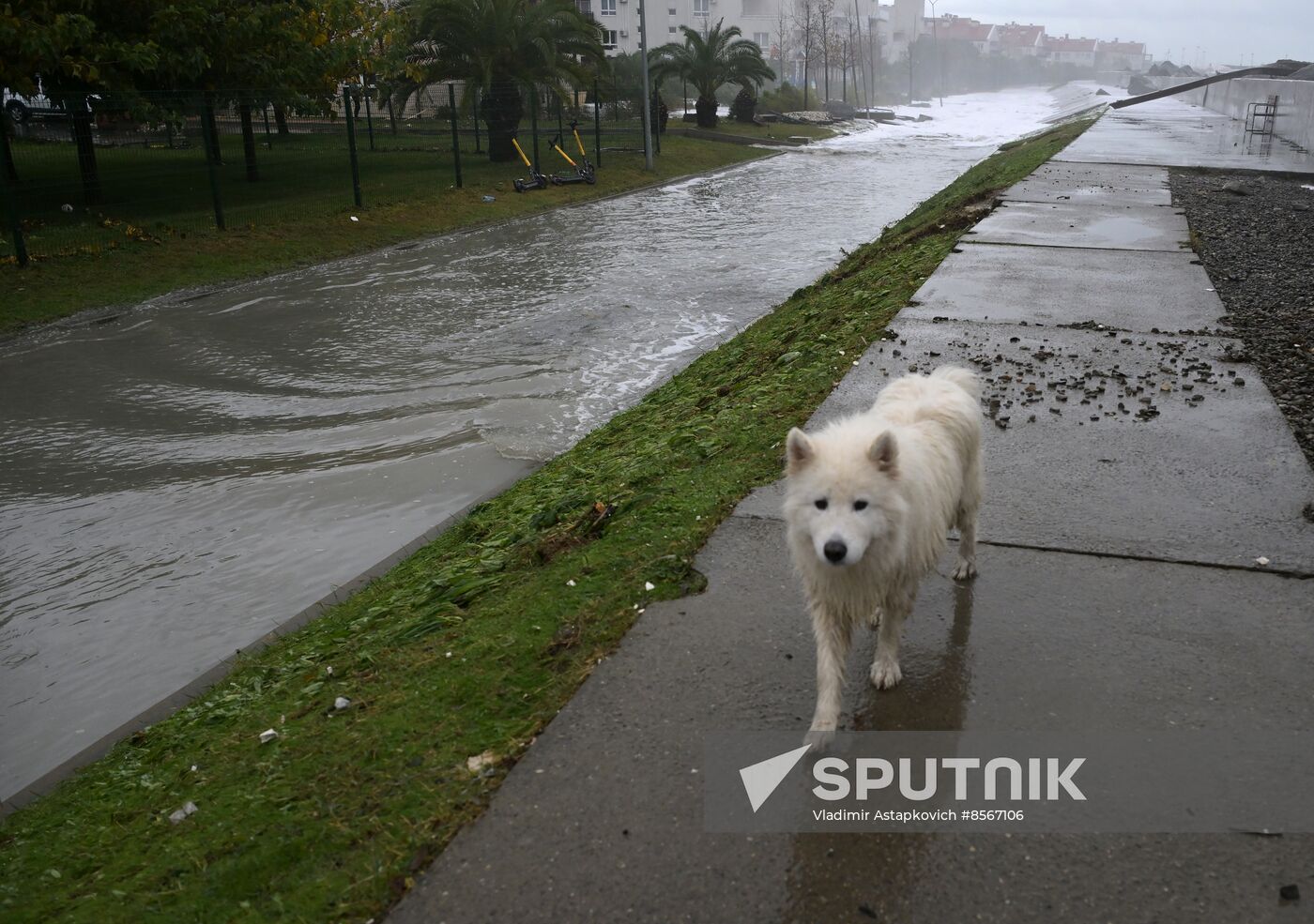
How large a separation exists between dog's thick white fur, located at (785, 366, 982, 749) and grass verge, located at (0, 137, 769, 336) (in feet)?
43.6

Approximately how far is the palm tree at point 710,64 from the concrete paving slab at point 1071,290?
39.1 m

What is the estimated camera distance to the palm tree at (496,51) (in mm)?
29594

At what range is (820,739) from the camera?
11.2 feet

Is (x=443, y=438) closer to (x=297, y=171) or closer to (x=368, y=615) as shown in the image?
(x=368, y=615)

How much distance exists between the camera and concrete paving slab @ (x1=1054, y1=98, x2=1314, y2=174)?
906 inches

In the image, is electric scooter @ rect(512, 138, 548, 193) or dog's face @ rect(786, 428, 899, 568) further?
electric scooter @ rect(512, 138, 548, 193)

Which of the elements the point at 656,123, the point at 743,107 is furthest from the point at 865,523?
the point at 743,107

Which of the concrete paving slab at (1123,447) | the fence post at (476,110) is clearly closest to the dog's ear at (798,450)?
the concrete paving slab at (1123,447)

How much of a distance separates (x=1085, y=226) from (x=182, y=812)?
1345cm

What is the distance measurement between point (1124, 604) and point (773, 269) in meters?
13.7

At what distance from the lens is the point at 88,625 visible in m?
6.12

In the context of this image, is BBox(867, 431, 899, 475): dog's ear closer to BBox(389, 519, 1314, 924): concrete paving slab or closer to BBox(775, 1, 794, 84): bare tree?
BBox(389, 519, 1314, 924): concrete paving slab

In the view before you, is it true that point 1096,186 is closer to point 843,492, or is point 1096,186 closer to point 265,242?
point 265,242

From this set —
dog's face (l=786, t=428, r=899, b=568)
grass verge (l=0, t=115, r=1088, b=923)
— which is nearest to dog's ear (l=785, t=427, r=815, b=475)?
dog's face (l=786, t=428, r=899, b=568)
